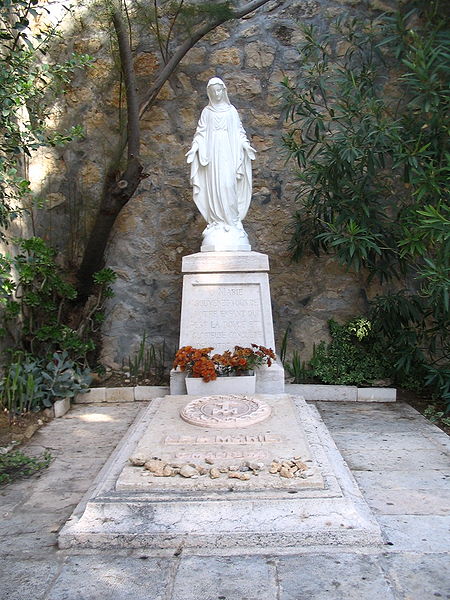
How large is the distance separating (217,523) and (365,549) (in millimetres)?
559

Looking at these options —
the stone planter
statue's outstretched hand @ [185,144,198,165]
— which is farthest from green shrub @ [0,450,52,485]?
statue's outstretched hand @ [185,144,198,165]

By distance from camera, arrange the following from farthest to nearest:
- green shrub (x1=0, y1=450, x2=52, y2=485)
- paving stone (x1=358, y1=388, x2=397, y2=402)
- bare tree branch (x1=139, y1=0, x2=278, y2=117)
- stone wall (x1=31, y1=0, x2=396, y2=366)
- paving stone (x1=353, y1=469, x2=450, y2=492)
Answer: stone wall (x1=31, y1=0, x2=396, y2=366), bare tree branch (x1=139, y1=0, x2=278, y2=117), paving stone (x1=358, y1=388, x2=397, y2=402), green shrub (x1=0, y1=450, x2=52, y2=485), paving stone (x1=353, y1=469, x2=450, y2=492)

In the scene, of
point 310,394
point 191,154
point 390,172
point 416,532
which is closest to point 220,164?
point 191,154

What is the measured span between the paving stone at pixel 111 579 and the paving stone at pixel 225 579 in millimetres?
68

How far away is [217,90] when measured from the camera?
4.32 metres

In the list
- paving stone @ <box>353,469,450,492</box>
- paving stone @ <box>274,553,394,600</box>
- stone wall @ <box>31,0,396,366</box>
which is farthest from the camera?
stone wall @ <box>31,0,396,366</box>

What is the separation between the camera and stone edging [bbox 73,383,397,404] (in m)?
4.48

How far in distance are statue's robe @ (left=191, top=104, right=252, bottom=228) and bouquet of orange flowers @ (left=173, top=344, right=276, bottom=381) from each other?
1081 millimetres

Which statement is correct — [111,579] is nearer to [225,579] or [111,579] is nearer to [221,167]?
[225,579]

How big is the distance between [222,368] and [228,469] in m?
1.48

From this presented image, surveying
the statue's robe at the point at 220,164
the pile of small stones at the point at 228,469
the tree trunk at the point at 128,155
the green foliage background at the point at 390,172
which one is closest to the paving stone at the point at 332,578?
the pile of small stones at the point at 228,469

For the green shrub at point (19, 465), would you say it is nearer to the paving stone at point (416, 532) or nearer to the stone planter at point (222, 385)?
the stone planter at point (222, 385)

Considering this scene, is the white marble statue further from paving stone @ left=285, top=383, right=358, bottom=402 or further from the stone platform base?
the stone platform base

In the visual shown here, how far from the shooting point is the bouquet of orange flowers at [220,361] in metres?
3.80
